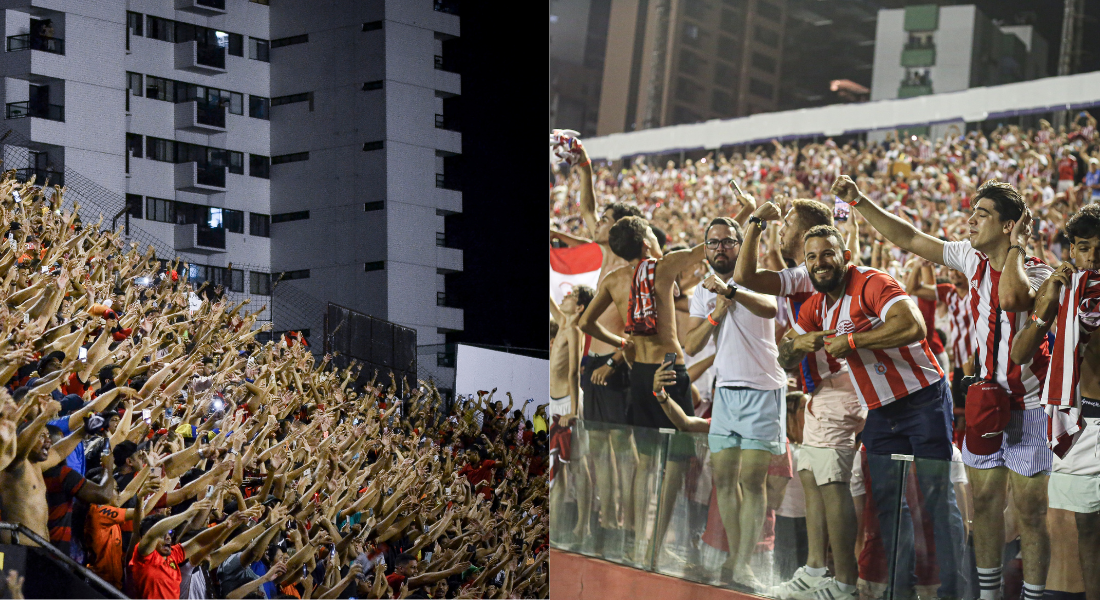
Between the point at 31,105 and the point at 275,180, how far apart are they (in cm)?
114

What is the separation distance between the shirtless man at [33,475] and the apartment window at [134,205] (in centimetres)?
101

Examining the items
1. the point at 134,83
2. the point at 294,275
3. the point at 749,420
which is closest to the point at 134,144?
the point at 134,83

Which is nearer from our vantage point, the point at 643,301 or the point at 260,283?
the point at 260,283

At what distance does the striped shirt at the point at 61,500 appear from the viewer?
4.30 meters

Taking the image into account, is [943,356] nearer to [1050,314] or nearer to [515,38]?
[1050,314]

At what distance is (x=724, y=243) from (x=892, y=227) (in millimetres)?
904

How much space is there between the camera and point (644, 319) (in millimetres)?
6617

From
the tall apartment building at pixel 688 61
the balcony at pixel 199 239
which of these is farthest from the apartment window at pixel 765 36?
the balcony at pixel 199 239

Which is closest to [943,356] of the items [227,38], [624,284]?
[624,284]

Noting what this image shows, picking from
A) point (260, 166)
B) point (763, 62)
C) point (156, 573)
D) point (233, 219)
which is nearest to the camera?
point (156, 573)

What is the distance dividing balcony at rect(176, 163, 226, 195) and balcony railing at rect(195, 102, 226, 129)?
191 millimetres

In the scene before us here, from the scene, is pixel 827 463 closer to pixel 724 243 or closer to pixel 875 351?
pixel 875 351

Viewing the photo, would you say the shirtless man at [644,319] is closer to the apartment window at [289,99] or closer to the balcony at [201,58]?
the apartment window at [289,99]

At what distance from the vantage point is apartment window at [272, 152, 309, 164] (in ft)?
18.4
